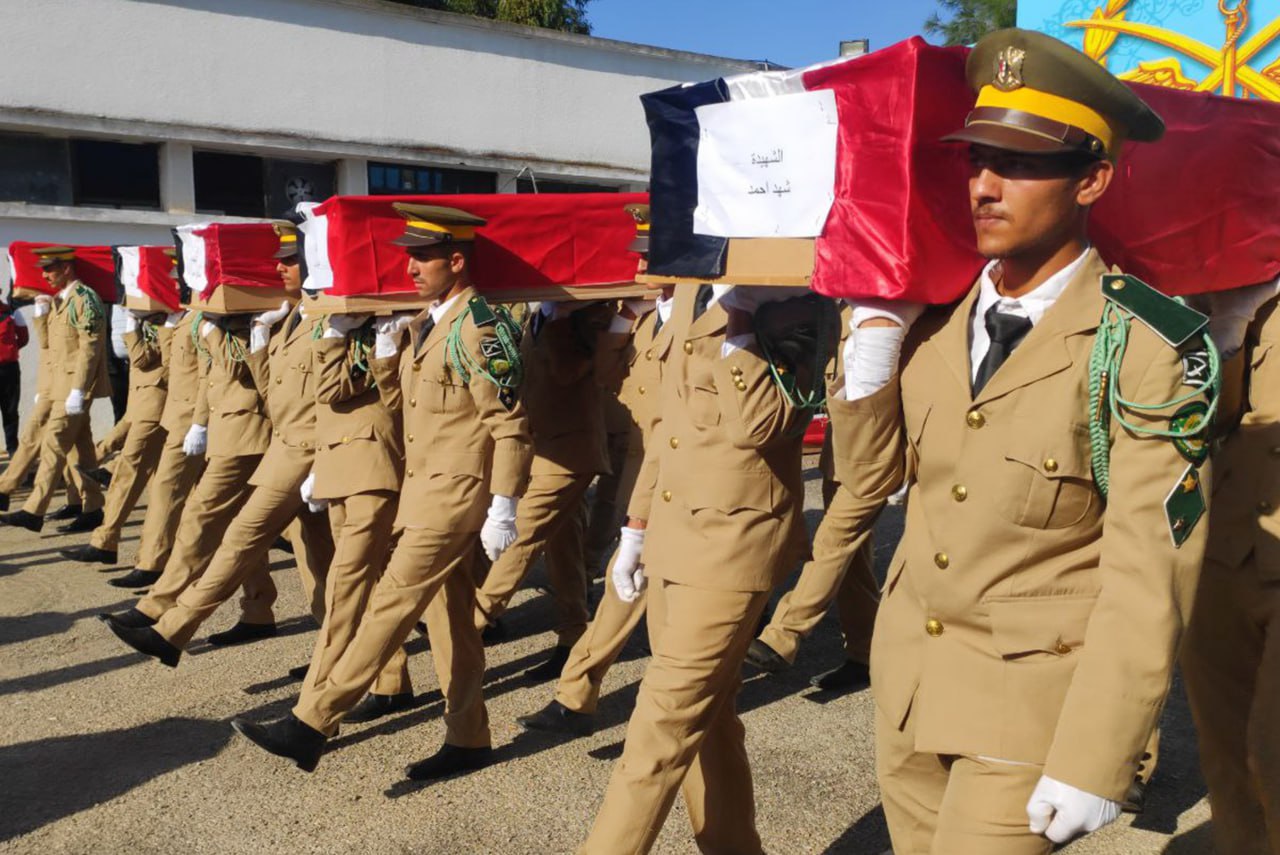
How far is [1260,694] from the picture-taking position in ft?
9.86

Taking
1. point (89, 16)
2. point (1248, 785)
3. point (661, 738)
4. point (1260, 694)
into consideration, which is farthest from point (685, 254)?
point (89, 16)

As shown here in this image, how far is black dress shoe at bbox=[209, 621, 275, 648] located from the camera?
627 cm

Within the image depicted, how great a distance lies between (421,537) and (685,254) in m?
1.82

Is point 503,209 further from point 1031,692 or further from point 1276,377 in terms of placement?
point 1031,692

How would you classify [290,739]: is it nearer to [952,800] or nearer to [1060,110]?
[952,800]

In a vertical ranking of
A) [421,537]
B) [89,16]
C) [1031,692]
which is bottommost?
[421,537]

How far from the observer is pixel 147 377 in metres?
8.65

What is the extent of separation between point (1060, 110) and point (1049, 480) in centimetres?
69

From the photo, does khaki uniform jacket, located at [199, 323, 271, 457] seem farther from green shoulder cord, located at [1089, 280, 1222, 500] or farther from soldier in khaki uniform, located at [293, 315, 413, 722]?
green shoulder cord, located at [1089, 280, 1222, 500]

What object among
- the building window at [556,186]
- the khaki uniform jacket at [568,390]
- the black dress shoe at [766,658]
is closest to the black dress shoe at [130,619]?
the khaki uniform jacket at [568,390]

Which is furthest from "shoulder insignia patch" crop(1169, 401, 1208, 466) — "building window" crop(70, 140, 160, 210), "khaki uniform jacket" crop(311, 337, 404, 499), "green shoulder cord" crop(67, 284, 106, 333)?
"building window" crop(70, 140, 160, 210)

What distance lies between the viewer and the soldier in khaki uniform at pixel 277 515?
5.47m

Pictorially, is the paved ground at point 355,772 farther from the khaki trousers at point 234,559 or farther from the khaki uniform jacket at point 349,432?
the khaki uniform jacket at point 349,432

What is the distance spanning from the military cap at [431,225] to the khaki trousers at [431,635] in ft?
3.81
